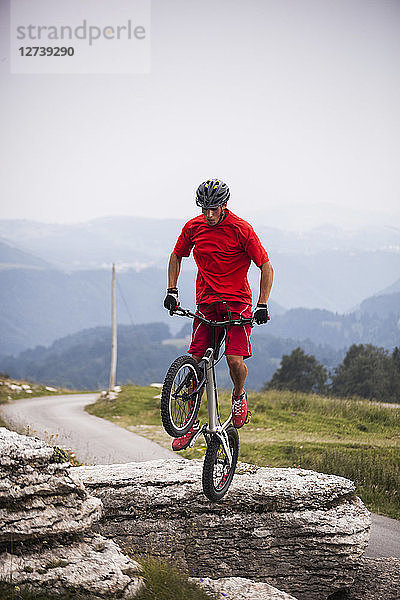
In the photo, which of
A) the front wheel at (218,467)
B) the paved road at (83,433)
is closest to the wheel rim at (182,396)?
the front wheel at (218,467)

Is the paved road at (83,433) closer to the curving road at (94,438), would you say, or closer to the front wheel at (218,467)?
the curving road at (94,438)

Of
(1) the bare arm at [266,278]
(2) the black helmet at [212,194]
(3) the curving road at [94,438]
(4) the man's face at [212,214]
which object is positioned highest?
(2) the black helmet at [212,194]

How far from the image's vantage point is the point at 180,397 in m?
6.21

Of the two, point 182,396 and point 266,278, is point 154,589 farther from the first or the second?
point 266,278

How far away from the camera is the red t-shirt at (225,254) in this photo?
662 cm

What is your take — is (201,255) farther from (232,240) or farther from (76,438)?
(76,438)

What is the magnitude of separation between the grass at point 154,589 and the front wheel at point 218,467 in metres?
0.92

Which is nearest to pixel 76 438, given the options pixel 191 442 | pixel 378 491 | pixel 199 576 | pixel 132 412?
pixel 132 412

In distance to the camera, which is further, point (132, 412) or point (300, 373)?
point (300, 373)

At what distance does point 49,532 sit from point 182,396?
187cm

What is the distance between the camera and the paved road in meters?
13.7

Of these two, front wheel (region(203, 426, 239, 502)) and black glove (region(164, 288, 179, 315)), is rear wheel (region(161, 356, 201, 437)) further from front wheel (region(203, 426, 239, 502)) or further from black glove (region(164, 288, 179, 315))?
black glove (region(164, 288, 179, 315))

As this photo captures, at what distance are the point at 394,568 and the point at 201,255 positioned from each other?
17.8 ft

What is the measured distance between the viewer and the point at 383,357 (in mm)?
36844
